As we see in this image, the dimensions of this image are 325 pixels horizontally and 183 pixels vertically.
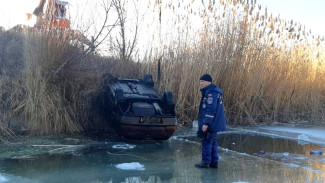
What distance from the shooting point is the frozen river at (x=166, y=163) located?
551 centimetres

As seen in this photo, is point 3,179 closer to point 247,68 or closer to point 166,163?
point 166,163

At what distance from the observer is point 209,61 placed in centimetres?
1105

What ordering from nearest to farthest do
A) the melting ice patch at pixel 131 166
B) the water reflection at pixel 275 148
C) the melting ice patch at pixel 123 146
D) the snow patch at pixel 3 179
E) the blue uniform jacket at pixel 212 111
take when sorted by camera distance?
the snow patch at pixel 3 179 < the melting ice patch at pixel 131 166 < the blue uniform jacket at pixel 212 111 < the water reflection at pixel 275 148 < the melting ice patch at pixel 123 146

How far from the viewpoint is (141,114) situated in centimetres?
762

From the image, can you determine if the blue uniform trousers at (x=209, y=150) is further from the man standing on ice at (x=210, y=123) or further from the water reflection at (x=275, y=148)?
the water reflection at (x=275, y=148)

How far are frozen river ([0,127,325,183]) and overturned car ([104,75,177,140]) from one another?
0.32 m

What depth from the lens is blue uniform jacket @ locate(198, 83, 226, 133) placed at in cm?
608

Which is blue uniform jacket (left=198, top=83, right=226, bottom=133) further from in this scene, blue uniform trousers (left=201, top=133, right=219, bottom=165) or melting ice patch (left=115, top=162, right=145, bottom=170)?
melting ice patch (left=115, top=162, right=145, bottom=170)

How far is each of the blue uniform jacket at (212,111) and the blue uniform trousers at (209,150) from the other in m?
0.13

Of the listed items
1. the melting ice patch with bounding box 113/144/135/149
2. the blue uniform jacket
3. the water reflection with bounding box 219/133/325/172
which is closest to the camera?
the blue uniform jacket

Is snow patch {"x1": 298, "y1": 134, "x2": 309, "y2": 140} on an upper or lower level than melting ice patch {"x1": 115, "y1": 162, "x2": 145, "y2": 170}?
upper

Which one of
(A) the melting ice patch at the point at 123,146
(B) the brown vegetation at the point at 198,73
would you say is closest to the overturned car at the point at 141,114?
(A) the melting ice patch at the point at 123,146

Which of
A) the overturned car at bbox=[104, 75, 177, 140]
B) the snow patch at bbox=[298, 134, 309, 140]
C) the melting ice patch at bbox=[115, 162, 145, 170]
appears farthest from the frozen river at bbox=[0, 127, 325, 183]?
the snow patch at bbox=[298, 134, 309, 140]

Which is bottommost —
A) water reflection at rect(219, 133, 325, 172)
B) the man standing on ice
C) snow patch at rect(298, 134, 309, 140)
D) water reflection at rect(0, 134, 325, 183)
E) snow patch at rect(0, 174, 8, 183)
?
snow patch at rect(0, 174, 8, 183)
